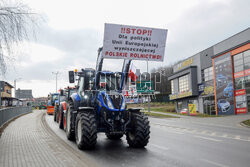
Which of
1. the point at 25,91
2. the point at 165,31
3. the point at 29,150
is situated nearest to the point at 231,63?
the point at 165,31

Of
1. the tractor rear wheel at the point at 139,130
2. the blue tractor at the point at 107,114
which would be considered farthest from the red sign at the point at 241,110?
the tractor rear wheel at the point at 139,130

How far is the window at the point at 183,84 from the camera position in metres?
47.5

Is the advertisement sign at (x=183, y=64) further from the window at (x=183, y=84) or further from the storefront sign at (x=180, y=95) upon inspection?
the storefront sign at (x=180, y=95)

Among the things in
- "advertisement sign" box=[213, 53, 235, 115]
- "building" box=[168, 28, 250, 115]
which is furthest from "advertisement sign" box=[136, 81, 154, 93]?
"advertisement sign" box=[213, 53, 235, 115]

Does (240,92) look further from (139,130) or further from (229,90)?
(139,130)

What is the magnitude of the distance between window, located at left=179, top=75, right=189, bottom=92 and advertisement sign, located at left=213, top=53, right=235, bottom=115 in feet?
34.8

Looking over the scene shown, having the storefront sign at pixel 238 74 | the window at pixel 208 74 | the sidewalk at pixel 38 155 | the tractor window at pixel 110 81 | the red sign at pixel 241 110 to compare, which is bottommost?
the sidewalk at pixel 38 155

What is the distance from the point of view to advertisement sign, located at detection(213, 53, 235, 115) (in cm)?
3334

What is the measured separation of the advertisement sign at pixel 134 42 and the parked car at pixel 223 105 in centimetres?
2725

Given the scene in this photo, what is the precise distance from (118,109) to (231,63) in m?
29.2

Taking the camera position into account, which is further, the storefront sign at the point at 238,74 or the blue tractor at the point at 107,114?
the storefront sign at the point at 238,74

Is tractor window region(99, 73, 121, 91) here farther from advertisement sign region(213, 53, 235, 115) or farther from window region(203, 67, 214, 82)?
window region(203, 67, 214, 82)

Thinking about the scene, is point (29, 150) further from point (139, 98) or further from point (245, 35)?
point (245, 35)

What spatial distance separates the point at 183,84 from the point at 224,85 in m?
14.9
